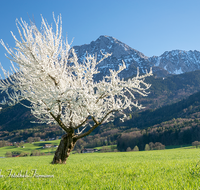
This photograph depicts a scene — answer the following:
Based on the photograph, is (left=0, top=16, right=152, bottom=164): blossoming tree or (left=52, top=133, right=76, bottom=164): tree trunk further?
(left=52, top=133, right=76, bottom=164): tree trunk

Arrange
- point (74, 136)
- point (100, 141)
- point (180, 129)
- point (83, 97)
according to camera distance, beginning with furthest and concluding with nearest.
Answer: point (100, 141) → point (180, 129) → point (74, 136) → point (83, 97)

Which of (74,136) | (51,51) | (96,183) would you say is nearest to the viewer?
(96,183)

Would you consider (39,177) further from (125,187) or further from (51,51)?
(51,51)

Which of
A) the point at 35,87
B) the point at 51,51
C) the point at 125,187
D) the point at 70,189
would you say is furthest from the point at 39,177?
the point at 51,51

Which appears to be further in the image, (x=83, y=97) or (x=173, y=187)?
(x=83, y=97)

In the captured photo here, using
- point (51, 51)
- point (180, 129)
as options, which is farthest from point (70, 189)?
point (180, 129)

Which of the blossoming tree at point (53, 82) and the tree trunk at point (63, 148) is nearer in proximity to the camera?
the blossoming tree at point (53, 82)

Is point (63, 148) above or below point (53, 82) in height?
below

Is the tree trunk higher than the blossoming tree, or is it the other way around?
the blossoming tree

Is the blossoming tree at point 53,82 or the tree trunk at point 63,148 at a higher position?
the blossoming tree at point 53,82

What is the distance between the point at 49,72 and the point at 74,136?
4.94 metres

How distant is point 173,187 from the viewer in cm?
493

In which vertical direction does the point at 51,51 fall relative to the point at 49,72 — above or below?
above

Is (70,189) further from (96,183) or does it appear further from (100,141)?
(100,141)
